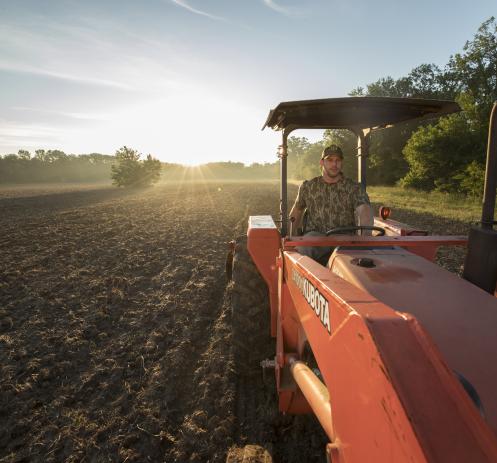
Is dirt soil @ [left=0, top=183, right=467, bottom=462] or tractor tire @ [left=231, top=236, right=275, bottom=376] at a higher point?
tractor tire @ [left=231, top=236, right=275, bottom=376]

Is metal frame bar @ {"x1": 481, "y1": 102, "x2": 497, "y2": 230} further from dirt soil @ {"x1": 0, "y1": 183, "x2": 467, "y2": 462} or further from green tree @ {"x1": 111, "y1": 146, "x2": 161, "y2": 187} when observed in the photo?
green tree @ {"x1": 111, "y1": 146, "x2": 161, "y2": 187}

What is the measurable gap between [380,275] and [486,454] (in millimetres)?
1183

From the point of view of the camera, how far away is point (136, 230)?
1074 cm

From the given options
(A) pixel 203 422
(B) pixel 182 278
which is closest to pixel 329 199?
(A) pixel 203 422

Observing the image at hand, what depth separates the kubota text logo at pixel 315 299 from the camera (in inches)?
50.1

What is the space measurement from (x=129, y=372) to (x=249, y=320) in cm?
122

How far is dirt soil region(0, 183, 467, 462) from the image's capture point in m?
2.36

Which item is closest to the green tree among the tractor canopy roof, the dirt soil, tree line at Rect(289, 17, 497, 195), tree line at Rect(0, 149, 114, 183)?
tree line at Rect(289, 17, 497, 195)

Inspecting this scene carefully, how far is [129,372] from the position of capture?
3.20m

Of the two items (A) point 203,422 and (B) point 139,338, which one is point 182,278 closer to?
(B) point 139,338

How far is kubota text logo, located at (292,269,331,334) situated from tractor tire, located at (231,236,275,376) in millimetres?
1510

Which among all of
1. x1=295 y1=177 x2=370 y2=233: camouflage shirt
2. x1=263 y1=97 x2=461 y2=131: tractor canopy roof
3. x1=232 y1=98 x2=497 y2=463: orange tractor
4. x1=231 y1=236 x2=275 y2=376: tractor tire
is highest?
x1=263 y1=97 x2=461 y2=131: tractor canopy roof

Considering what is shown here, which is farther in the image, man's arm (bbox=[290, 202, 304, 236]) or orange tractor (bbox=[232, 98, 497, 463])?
man's arm (bbox=[290, 202, 304, 236])

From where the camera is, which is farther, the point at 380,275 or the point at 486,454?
the point at 380,275
